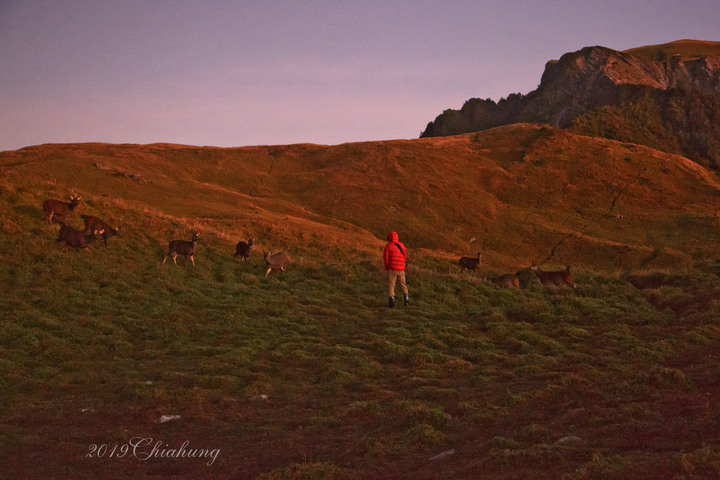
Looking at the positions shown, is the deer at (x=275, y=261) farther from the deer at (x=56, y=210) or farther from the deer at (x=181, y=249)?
the deer at (x=56, y=210)

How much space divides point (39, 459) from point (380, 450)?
4.73m

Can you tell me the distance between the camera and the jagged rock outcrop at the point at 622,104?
246 ft

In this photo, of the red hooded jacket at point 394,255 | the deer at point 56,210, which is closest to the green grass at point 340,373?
the deer at point 56,210

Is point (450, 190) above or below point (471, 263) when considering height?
above

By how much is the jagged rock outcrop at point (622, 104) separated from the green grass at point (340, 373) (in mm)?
61031

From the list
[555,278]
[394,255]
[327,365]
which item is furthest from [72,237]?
[555,278]

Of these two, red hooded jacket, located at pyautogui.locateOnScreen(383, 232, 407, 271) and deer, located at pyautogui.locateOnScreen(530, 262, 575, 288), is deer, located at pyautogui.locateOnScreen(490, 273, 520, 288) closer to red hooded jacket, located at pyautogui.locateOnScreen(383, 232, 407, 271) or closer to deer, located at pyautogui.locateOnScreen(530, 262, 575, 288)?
deer, located at pyautogui.locateOnScreen(530, 262, 575, 288)

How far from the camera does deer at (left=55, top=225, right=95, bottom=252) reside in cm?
1984

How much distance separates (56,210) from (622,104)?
76388mm

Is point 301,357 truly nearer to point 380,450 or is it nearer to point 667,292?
point 380,450

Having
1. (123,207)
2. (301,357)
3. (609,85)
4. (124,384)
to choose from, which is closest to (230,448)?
(124,384)

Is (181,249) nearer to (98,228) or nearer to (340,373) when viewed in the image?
(98,228)

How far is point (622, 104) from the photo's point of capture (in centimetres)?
7988

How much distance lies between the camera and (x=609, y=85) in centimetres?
9162
